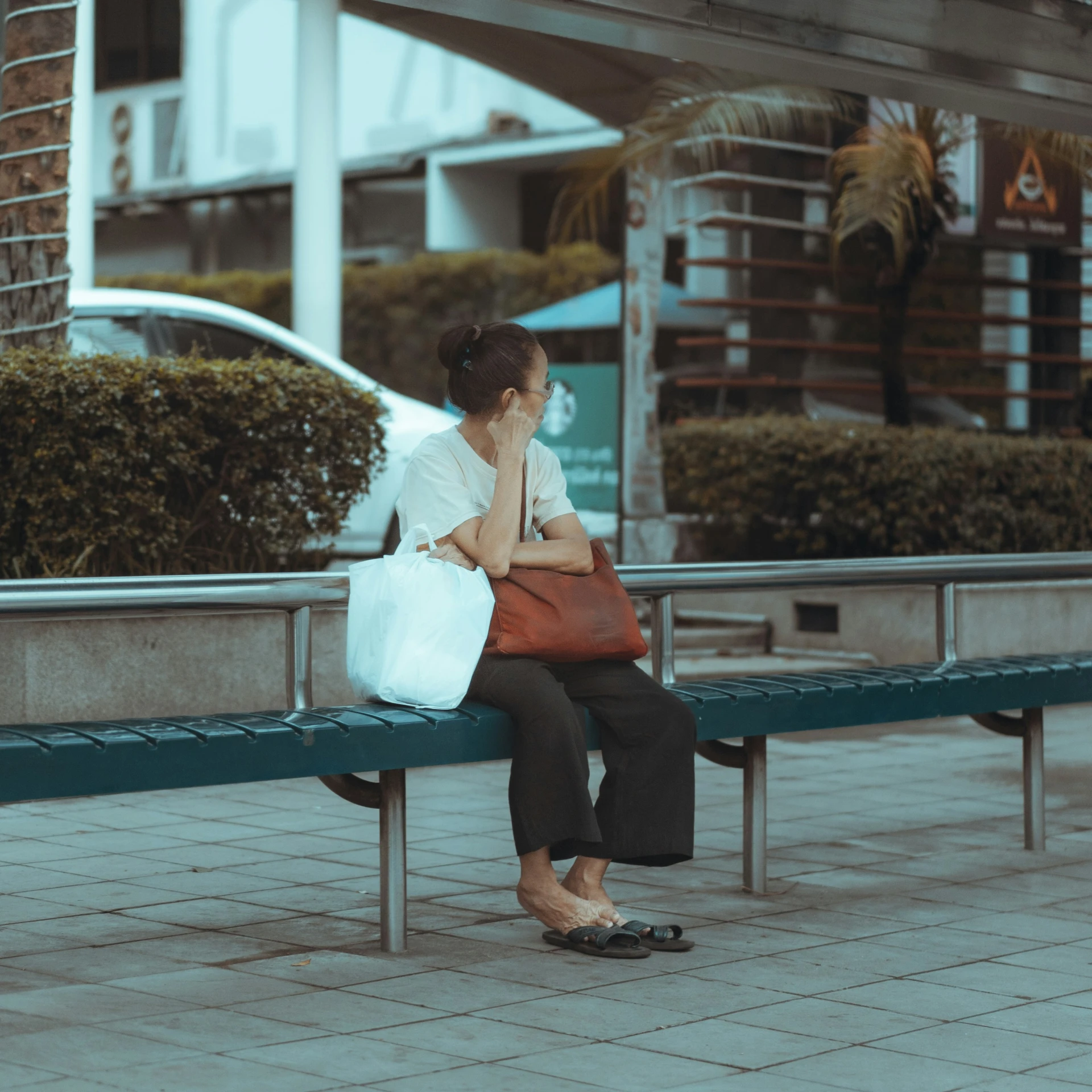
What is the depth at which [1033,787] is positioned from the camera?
6.06 metres

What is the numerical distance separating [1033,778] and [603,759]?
6.72ft

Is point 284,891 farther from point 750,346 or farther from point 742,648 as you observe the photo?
point 750,346

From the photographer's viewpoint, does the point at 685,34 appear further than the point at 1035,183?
No

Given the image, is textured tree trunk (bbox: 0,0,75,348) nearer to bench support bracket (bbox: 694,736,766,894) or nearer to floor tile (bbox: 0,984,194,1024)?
bench support bracket (bbox: 694,736,766,894)

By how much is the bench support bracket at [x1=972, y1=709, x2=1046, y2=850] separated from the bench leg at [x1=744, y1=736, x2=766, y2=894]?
989 mm

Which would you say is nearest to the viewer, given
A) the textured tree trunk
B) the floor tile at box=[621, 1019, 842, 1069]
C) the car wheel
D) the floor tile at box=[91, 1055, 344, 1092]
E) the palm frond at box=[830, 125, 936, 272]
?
the floor tile at box=[91, 1055, 344, 1092]

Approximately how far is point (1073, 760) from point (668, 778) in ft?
13.1

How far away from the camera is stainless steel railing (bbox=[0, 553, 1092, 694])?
419cm

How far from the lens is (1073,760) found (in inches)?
320

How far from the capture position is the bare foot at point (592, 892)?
4648 mm

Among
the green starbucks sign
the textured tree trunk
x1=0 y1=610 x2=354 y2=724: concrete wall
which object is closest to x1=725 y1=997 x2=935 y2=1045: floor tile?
x1=0 y1=610 x2=354 y2=724: concrete wall

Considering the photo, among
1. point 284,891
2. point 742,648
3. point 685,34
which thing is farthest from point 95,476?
point 742,648

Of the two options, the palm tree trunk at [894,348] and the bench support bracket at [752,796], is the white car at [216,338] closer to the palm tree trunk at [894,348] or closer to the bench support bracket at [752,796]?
the palm tree trunk at [894,348]

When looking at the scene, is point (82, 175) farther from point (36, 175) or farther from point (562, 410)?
point (562, 410)
